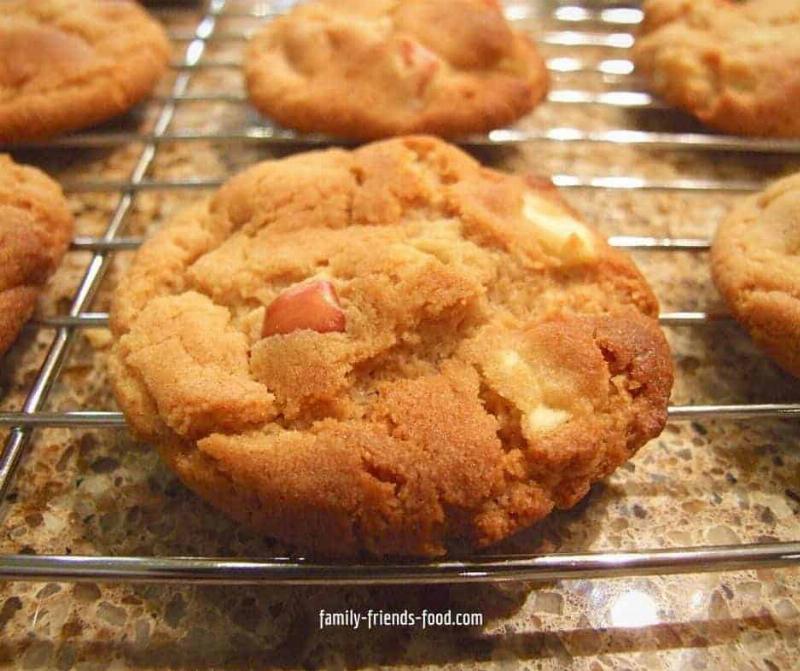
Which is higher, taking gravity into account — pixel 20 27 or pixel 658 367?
pixel 20 27

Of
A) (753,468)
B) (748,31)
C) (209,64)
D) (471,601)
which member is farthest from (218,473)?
(748,31)

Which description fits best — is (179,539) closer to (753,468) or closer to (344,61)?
(753,468)

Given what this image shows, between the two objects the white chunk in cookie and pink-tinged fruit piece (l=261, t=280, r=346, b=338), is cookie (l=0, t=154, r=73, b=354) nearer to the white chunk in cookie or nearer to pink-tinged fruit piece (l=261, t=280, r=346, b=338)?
pink-tinged fruit piece (l=261, t=280, r=346, b=338)

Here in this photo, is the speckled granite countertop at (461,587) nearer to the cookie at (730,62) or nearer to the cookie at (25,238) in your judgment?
the cookie at (25,238)

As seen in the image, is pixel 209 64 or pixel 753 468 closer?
pixel 753 468

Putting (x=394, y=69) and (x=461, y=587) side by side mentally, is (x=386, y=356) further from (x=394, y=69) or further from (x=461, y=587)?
(x=394, y=69)
